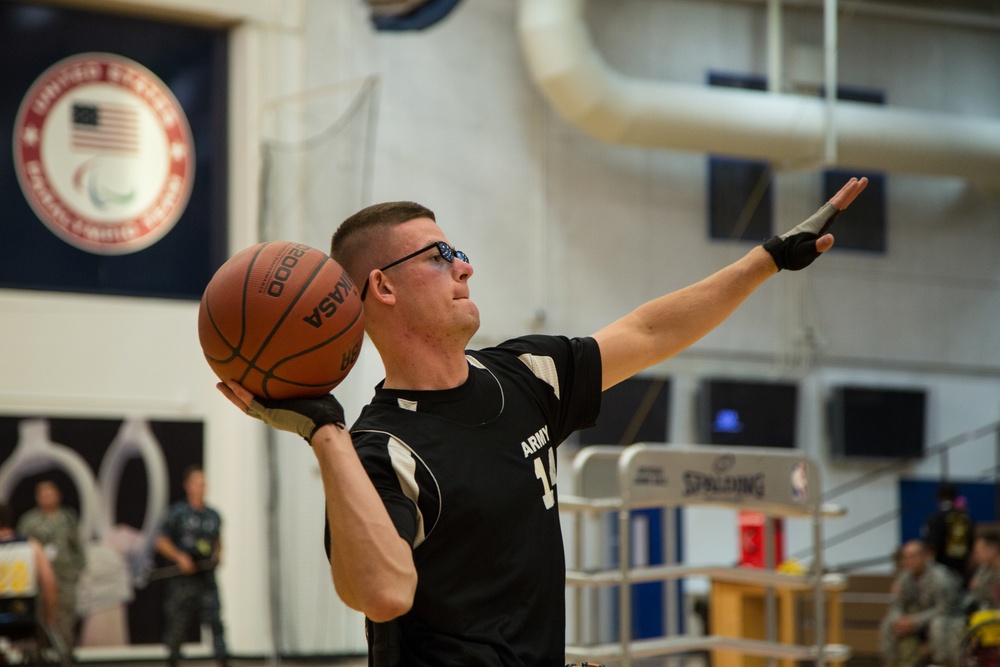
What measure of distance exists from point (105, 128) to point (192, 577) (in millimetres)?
4778

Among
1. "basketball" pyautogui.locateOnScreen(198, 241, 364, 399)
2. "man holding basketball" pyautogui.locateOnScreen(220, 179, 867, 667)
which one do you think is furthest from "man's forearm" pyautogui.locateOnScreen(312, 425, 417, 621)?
"basketball" pyautogui.locateOnScreen(198, 241, 364, 399)

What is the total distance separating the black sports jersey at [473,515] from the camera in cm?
231

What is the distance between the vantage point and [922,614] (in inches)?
387

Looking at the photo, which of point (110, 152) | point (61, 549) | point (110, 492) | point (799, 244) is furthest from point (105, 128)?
point (799, 244)

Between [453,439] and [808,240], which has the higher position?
[808,240]

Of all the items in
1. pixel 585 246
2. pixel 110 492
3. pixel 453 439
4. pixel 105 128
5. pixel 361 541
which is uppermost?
pixel 105 128

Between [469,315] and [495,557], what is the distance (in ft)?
1.63

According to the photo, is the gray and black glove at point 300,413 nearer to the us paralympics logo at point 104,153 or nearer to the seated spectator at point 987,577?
the seated spectator at point 987,577

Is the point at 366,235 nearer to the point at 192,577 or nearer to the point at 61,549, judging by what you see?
the point at 192,577

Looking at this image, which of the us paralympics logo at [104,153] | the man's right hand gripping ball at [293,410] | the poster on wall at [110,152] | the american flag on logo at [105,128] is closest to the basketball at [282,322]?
the man's right hand gripping ball at [293,410]

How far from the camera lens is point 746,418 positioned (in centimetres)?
1470

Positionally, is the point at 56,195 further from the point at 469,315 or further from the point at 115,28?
the point at 469,315

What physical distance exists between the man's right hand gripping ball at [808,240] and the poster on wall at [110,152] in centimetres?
1042

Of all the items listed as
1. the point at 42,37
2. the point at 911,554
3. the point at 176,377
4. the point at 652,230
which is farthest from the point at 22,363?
the point at 911,554
